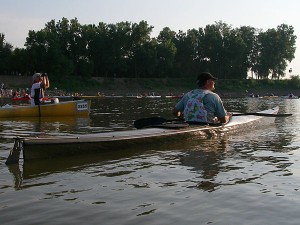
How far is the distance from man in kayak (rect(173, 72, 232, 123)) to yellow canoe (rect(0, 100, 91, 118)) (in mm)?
9152

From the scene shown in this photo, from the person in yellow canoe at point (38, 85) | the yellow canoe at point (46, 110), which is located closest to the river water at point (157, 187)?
the person in yellow canoe at point (38, 85)

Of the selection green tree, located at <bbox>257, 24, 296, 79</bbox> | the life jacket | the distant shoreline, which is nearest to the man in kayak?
the life jacket

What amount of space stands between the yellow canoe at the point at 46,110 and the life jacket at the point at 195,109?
9.43 metres

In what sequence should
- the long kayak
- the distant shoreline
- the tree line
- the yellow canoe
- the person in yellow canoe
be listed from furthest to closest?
the tree line
the distant shoreline
the yellow canoe
the person in yellow canoe
the long kayak

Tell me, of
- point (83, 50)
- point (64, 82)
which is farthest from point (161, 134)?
point (83, 50)

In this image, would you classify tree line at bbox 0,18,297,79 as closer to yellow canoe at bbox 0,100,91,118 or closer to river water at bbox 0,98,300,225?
yellow canoe at bbox 0,100,91,118

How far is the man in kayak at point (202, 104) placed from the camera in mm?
9555

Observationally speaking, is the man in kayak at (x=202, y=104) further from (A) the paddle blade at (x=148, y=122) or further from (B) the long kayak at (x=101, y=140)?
(A) the paddle blade at (x=148, y=122)

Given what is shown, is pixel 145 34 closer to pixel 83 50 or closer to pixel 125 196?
pixel 83 50

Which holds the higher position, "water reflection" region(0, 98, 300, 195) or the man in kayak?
the man in kayak

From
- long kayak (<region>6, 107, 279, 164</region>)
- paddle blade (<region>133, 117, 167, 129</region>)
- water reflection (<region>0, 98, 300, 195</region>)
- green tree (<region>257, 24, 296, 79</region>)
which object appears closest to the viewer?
water reflection (<region>0, 98, 300, 195</region>)

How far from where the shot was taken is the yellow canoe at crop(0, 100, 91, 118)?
57.8ft

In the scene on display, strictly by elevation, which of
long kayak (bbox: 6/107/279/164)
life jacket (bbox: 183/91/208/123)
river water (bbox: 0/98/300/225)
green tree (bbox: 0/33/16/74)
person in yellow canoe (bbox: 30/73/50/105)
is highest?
green tree (bbox: 0/33/16/74)

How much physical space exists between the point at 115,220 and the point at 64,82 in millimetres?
70651
